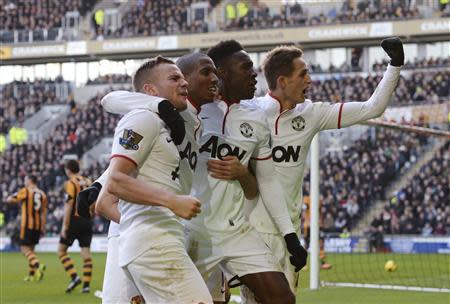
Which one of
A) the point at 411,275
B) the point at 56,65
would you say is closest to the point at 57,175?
the point at 56,65

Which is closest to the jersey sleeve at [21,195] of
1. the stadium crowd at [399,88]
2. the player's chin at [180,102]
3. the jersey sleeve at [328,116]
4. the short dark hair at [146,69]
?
the jersey sleeve at [328,116]

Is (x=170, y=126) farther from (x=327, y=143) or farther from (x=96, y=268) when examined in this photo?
(x=327, y=143)

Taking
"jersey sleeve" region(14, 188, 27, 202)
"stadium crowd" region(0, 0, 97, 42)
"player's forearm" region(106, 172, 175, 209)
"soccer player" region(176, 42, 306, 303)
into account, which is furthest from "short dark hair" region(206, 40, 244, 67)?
"stadium crowd" region(0, 0, 97, 42)

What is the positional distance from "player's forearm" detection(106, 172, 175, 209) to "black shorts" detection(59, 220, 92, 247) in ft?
37.6

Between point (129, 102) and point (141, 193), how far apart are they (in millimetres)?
719

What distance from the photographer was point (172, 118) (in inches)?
207

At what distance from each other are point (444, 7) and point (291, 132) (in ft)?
117

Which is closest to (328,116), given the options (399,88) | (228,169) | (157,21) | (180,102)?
(228,169)

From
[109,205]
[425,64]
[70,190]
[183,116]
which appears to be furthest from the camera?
[425,64]

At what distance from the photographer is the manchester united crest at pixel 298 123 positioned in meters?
7.11

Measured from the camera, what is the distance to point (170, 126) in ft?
17.4

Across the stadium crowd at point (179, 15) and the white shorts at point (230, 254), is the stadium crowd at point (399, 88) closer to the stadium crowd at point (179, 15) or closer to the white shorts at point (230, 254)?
the stadium crowd at point (179, 15)

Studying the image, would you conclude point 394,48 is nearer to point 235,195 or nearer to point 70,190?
point 235,195

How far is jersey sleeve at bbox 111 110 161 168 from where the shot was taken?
516 centimetres
